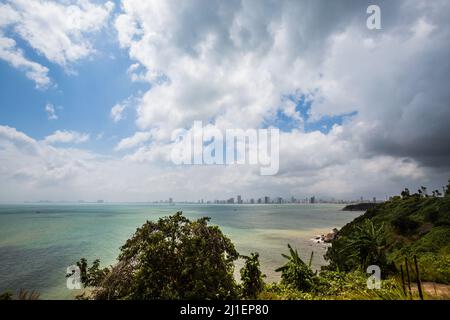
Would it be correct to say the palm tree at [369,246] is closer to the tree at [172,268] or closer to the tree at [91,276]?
the tree at [172,268]

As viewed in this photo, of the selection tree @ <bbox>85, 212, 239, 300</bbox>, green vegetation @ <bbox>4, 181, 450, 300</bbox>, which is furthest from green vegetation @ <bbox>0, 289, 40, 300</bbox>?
tree @ <bbox>85, 212, 239, 300</bbox>

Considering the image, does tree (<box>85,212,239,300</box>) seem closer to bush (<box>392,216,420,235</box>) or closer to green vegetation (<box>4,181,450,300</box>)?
green vegetation (<box>4,181,450,300</box>)

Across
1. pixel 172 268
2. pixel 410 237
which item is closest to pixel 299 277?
pixel 172 268

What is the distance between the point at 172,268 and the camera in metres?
6.91

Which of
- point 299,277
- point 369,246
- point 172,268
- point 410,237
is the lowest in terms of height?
point 410,237

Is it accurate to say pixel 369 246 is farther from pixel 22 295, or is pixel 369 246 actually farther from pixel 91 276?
pixel 22 295

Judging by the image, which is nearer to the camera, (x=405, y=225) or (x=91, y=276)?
(x=91, y=276)

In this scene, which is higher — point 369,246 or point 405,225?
point 369,246

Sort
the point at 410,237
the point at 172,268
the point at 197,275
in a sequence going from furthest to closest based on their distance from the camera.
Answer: the point at 410,237, the point at 172,268, the point at 197,275

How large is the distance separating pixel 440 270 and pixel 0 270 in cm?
3981
